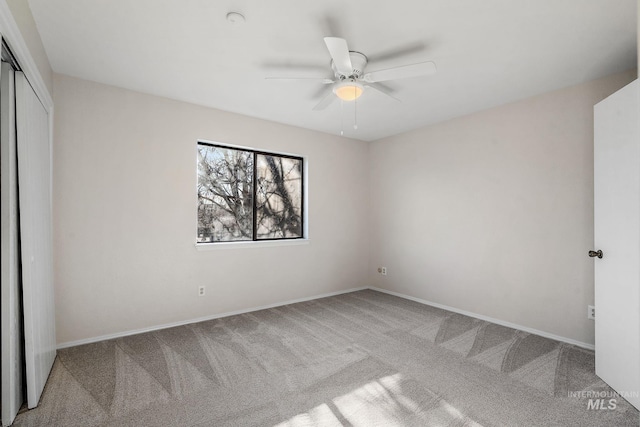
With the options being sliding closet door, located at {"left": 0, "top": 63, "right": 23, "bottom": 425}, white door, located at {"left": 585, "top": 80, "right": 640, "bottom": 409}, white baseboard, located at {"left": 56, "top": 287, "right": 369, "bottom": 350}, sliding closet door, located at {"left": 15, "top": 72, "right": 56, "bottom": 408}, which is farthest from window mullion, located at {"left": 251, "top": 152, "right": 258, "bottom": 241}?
white door, located at {"left": 585, "top": 80, "right": 640, "bottom": 409}

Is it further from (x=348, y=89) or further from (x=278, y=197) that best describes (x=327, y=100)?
(x=278, y=197)

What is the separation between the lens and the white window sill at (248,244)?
358cm

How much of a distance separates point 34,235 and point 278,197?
8.77ft

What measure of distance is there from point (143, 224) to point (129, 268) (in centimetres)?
46

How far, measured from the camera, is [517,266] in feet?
10.9

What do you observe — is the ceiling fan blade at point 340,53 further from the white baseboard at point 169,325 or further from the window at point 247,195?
the white baseboard at point 169,325

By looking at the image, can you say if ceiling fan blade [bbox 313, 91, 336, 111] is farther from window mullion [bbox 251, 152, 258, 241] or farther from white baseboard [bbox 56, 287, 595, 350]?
white baseboard [bbox 56, 287, 595, 350]

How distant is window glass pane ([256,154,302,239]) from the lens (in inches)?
164

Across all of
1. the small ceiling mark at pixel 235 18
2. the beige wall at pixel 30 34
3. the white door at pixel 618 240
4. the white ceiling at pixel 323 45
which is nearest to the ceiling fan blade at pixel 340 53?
the white ceiling at pixel 323 45

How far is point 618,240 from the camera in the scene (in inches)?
83.2

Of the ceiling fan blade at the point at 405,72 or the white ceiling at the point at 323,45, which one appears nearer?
the white ceiling at the point at 323,45

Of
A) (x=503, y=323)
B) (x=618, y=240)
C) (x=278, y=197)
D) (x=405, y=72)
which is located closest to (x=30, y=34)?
(x=405, y=72)

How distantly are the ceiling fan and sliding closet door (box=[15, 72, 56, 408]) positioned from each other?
65.3 inches

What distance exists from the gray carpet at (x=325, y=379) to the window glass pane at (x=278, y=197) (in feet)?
4.42
